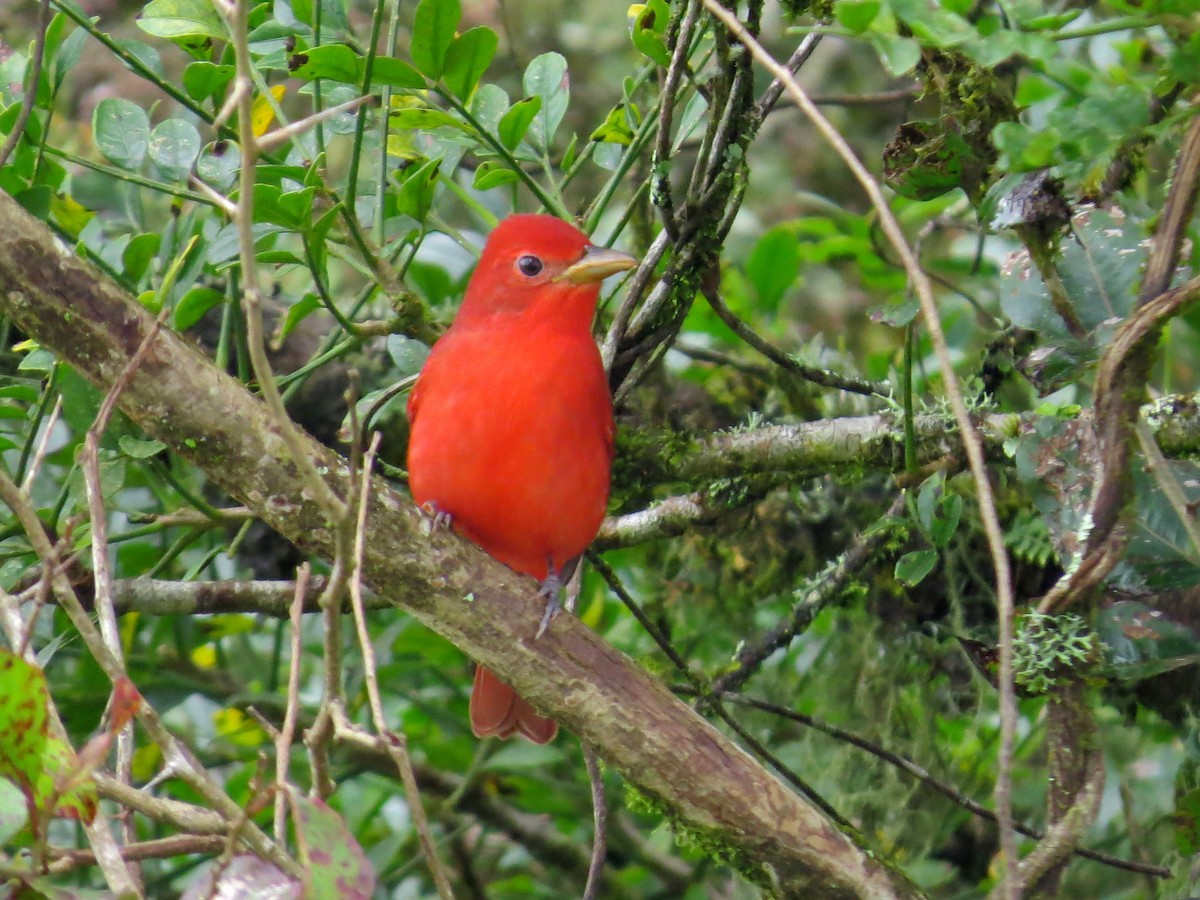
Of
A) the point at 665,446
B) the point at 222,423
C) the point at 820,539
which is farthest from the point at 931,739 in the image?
the point at 222,423

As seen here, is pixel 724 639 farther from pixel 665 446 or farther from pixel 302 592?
pixel 302 592

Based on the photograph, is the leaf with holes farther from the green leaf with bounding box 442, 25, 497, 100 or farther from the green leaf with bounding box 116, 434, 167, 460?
the green leaf with bounding box 442, 25, 497, 100

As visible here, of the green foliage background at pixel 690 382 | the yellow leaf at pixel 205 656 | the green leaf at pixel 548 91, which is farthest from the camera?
the yellow leaf at pixel 205 656

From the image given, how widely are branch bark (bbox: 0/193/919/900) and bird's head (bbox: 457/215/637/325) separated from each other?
843 mm

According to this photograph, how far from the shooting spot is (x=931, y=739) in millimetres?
3543

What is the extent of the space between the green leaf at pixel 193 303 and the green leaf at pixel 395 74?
50 centimetres

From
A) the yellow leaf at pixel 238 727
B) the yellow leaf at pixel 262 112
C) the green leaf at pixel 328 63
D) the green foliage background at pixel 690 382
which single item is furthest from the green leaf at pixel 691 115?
the yellow leaf at pixel 238 727

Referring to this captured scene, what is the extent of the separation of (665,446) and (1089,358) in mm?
980

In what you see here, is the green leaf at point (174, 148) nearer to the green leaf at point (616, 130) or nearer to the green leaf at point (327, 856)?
the green leaf at point (616, 130)

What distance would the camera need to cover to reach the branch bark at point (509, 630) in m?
2.07

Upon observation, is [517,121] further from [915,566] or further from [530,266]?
[915,566]

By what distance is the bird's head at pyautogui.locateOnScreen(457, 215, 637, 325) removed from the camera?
2996 millimetres

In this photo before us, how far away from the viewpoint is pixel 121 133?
8.74 feet

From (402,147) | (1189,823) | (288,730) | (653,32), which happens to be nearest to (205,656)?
(402,147)
